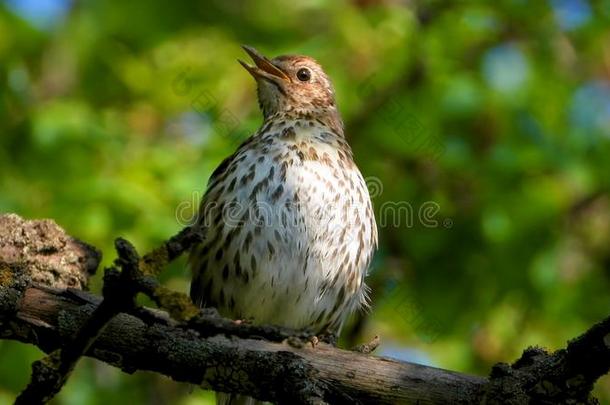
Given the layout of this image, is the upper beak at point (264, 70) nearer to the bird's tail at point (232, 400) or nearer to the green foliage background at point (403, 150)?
the green foliage background at point (403, 150)

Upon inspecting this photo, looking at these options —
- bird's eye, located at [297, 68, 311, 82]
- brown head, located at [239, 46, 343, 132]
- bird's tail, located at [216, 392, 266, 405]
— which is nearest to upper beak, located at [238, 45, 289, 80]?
brown head, located at [239, 46, 343, 132]

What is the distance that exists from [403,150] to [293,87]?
138cm

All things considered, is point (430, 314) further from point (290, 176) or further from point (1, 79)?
point (1, 79)

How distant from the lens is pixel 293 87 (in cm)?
680

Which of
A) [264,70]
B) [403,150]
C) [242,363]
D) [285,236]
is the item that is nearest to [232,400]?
[285,236]

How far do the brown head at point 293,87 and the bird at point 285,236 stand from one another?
0.55 metres

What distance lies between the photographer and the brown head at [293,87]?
22.0 feet

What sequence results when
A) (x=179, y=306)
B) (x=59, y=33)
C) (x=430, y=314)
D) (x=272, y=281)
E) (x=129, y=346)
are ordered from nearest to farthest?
(x=179, y=306) < (x=129, y=346) < (x=272, y=281) < (x=430, y=314) < (x=59, y=33)

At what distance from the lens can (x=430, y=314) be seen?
7586mm

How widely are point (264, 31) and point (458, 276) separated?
3250mm

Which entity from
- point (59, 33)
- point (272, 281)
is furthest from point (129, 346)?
point (59, 33)

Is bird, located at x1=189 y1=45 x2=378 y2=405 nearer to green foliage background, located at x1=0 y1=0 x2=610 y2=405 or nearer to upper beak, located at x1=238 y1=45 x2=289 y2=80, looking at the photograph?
upper beak, located at x1=238 y1=45 x2=289 y2=80

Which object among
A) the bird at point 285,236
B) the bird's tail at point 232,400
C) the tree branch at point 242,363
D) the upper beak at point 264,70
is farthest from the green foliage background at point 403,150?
the tree branch at point 242,363

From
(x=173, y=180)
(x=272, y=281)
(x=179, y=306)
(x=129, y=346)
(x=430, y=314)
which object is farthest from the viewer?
(x=430, y=314)
